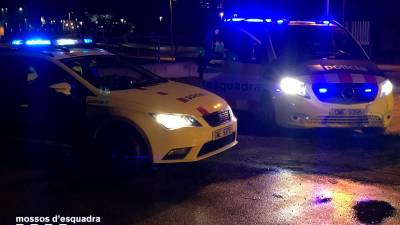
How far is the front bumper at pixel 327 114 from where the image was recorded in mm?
7676

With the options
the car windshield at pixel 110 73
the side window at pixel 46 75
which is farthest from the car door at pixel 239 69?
the side window at pixel 46 75

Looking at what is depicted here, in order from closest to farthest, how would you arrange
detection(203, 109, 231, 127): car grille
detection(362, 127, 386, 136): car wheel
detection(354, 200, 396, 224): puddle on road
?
detection(354, 200, 396, 224): puddle on road, detection(203, 109, 231, 127): car grille, detection(362, 127, 386, 136): car wheel

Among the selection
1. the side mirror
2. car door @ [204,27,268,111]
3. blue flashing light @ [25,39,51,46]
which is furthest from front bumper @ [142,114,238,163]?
car door @ [204,27,268,111]

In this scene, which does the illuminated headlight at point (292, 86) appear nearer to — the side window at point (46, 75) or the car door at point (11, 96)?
the side window at point (46, 75)

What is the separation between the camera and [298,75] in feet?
25.6

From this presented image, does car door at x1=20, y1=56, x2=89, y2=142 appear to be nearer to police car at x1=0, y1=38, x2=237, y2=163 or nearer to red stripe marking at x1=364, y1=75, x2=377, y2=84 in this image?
police car at x1=0, y1=38, x2=237, y2=163

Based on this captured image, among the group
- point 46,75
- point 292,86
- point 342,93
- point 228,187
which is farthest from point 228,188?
point 342,93

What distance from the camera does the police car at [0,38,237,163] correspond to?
5.79 metres

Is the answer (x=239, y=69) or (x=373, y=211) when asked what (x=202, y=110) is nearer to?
(x=373, y=211)

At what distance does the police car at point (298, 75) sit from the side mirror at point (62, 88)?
3.29m

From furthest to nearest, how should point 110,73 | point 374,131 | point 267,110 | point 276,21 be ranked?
point 276,21, point 267,110, point 374,131, point 110,73

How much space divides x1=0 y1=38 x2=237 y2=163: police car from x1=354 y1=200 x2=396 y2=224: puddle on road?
175 cm

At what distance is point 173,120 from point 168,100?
11.2 inches

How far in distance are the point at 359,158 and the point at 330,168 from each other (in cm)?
66
